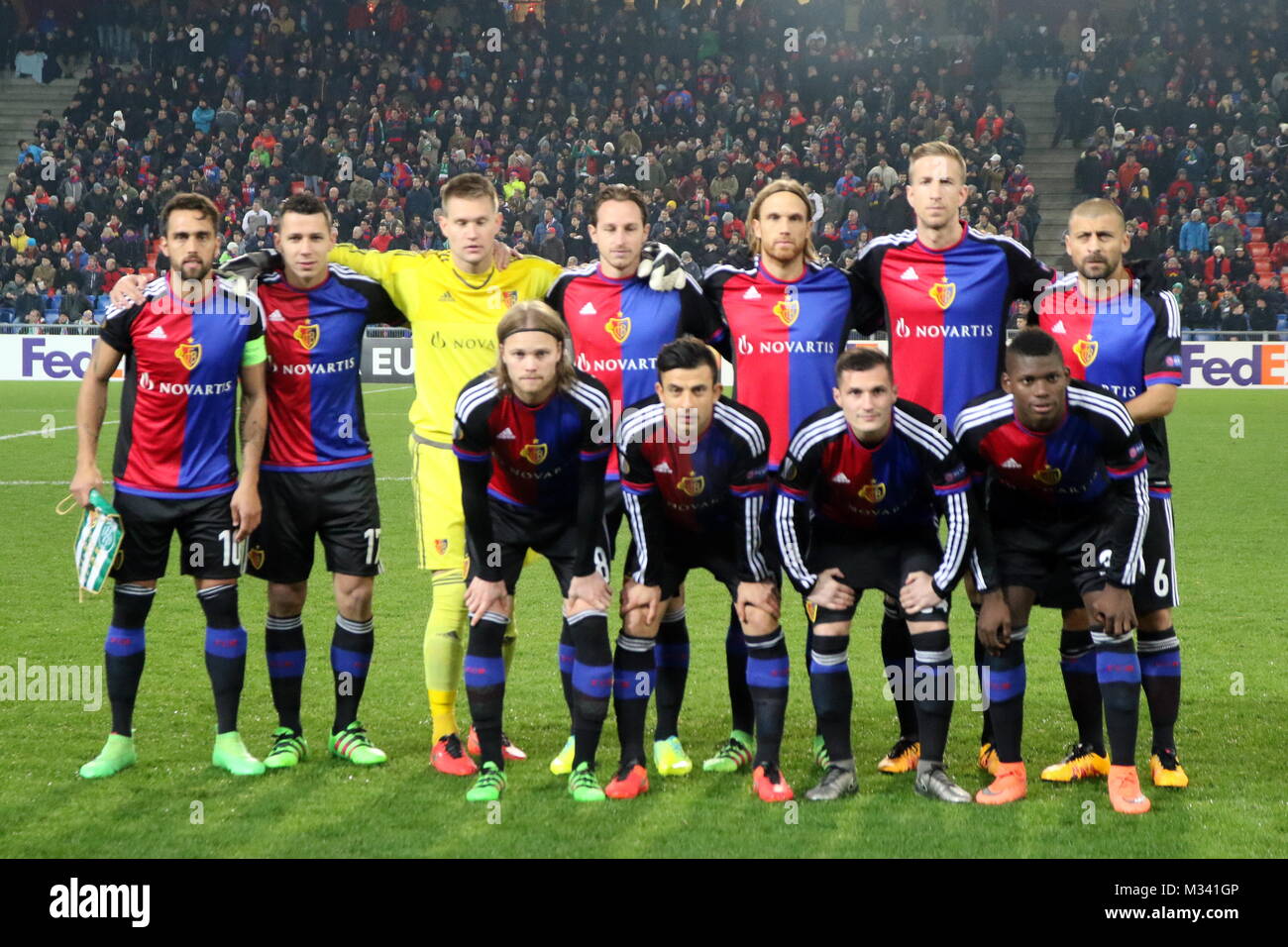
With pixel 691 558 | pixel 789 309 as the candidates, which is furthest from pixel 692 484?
pixel 789 309

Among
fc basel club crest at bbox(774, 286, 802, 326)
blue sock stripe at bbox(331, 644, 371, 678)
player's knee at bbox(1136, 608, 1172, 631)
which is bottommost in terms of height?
blue sock stripe at bbox(331, 644, 371, 678)

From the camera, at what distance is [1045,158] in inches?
1158

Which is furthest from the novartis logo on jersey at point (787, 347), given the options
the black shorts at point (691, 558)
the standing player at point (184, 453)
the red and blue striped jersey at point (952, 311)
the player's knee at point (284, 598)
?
the player's knee at point (284, 598)

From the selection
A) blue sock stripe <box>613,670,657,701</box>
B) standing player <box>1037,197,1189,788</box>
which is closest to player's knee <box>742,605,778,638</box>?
blue sock stripe <box>613,670,657,701</box>

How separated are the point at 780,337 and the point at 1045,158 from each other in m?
25.5

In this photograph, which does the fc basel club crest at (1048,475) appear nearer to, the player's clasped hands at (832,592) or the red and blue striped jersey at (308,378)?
the player's clasped hands at (832,592)

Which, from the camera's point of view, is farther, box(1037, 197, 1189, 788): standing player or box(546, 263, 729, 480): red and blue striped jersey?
box(546, 263, 729, 480): red and blue striped jersey

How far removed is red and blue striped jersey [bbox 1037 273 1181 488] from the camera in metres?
5.43

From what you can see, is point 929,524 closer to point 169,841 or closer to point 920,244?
point 920,244

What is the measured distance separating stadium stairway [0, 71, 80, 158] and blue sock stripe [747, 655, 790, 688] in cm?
3029

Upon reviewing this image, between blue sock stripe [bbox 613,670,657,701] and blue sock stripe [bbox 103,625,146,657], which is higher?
blue sock stripe [bbox 103,625,146,657]

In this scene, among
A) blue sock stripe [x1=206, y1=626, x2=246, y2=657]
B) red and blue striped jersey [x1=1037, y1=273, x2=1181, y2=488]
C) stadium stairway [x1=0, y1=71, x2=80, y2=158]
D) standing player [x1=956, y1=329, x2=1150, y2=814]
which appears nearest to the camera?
standing player [x1=956, y1=329, x2=1150, y2=814]

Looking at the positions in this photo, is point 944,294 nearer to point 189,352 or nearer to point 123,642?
point 189,352

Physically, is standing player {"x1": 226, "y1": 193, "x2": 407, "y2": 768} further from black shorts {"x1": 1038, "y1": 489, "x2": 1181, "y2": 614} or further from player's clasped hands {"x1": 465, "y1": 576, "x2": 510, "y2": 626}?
black shorts {"x1": 1038, "y1": 489, "x2": 1181, "y2": 614}
